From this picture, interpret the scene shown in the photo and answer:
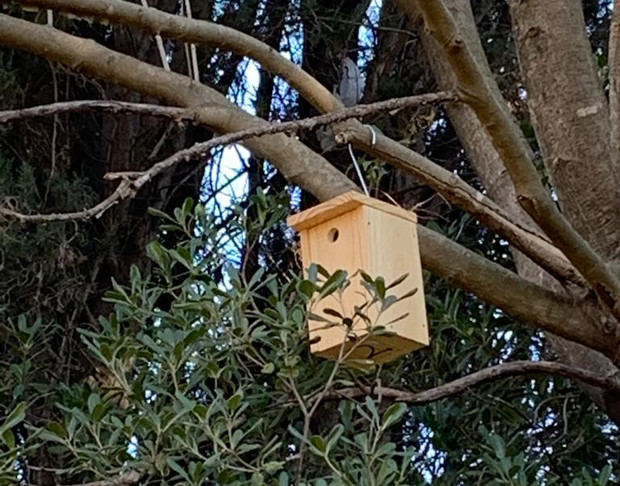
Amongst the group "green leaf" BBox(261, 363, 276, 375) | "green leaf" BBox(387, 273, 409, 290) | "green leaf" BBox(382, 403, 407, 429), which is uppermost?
"green leaf" BBox(387, 273, 409, 290)

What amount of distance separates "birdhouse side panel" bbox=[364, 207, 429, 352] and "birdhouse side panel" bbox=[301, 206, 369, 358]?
14 mm

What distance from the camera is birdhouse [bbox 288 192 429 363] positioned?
48.0 inches

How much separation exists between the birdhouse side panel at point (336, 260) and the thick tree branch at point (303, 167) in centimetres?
10

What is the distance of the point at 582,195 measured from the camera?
1.38 metres

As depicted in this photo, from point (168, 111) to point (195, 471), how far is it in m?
0.40

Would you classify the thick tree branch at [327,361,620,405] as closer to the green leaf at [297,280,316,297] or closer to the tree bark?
the tree bark

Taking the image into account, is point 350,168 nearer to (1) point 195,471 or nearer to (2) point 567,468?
(2) point 567,468

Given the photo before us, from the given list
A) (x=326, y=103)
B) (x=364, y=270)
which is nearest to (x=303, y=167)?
(x=326, y=103)

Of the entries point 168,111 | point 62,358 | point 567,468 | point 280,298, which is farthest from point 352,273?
point 62,358

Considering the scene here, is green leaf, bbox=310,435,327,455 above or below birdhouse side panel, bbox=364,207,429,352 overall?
below

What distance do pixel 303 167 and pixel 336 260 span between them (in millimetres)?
168

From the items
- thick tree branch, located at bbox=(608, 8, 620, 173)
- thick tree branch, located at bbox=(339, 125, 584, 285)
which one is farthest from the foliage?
thick tree branch, located at bbox=(608, 8, 620, 173)

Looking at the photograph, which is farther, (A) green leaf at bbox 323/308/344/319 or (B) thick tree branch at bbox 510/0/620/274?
(B) thick tree branch at bbox 510/0/620/274

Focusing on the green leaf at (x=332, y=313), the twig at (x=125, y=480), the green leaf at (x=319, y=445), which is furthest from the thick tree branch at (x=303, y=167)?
the twig at (x=125, y=480)
